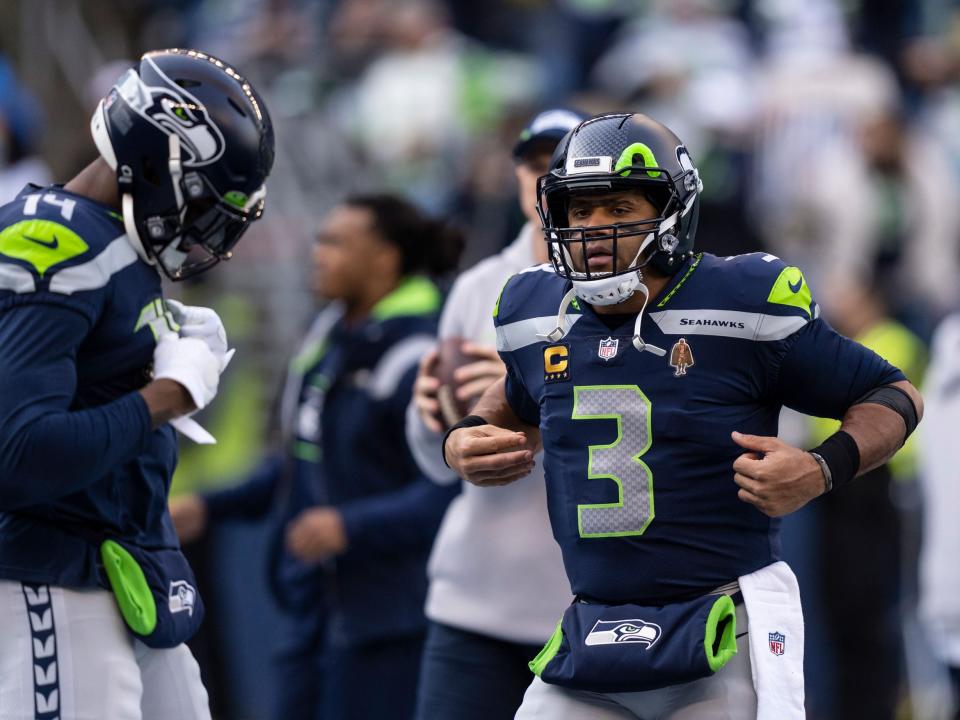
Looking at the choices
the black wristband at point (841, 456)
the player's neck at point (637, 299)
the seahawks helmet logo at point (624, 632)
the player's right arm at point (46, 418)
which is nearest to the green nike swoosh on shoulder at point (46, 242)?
the player's right arm at point (46, 418)

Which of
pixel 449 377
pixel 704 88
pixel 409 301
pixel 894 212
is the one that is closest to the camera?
pixel 449 377

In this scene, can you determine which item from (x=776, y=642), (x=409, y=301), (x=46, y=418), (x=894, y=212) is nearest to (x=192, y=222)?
(x=46, y=418)

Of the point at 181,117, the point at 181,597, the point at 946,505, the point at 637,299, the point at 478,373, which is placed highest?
the point at 181,117

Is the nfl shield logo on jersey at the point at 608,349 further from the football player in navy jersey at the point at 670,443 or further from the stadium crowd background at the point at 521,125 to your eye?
the stadium crowd background at the point at 521,125

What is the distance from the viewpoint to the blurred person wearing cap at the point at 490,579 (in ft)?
14.7

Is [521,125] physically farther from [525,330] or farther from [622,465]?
[622,465]

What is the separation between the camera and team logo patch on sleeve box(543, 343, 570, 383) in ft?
12.2

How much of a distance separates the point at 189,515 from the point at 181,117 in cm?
258

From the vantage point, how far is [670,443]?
3576 mm

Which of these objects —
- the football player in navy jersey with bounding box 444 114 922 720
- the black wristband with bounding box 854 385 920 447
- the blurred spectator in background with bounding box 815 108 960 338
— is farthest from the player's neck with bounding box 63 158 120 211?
the blurred spectator in background with bounding box 815 108 960 338

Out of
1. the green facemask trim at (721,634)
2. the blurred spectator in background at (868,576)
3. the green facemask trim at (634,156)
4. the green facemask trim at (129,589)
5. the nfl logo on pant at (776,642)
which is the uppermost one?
the green facemask trim at (634,156)

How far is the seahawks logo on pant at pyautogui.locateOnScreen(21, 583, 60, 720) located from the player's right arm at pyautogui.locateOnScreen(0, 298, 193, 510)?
0.71 ft

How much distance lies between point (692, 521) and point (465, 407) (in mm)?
1112

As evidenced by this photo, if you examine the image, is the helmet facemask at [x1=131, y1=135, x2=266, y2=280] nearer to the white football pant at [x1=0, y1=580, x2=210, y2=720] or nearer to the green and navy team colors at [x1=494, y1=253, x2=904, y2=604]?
the white football pant at [x1=0, y1=580, x2=210, y2=720]
